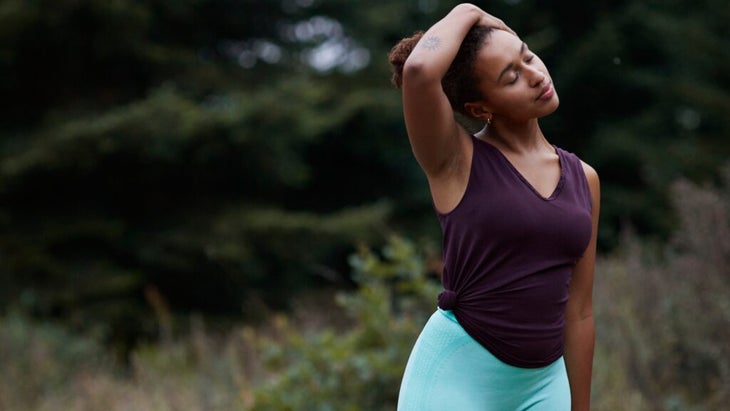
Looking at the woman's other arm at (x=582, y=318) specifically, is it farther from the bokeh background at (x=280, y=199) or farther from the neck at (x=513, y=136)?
the bokeh background at (x=280, y=199)

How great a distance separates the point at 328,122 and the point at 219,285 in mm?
2143

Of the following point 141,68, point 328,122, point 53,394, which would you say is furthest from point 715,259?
point 141,68

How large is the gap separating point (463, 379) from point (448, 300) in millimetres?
199

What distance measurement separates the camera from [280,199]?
430 inches

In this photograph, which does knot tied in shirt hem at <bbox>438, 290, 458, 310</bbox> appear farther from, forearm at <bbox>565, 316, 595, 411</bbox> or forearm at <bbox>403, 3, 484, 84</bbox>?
forearm at <bbox>403, 3, 484, 84</bbox>

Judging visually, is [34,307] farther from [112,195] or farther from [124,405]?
[124,405]

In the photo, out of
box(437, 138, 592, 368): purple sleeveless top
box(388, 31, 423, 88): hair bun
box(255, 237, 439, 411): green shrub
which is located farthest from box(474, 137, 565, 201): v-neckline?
box(255, 237, 439, 411): green shrub

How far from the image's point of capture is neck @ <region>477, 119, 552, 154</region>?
2387mm

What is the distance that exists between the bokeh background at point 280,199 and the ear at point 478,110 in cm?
251

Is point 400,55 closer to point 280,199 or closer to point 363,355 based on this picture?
point 363,355

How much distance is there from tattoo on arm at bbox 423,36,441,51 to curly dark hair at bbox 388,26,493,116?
0.11 meters

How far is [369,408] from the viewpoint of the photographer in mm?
4797

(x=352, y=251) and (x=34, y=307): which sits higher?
(x=34, y=307)

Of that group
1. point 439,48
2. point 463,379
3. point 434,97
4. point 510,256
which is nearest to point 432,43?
point 439,48
